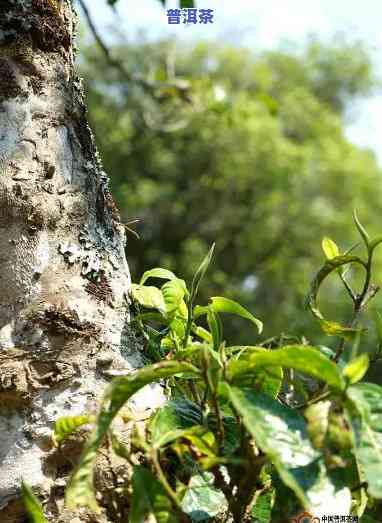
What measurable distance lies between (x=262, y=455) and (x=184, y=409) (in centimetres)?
8

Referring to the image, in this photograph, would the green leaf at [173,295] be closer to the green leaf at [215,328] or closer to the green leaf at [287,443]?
the green leaf at [215,328]

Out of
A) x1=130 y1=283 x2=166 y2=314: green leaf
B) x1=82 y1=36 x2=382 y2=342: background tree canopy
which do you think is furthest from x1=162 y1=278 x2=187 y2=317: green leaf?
x1=82 y1=36 x2=382 y2=342: background tree canopy

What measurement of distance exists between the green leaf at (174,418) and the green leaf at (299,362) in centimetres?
7

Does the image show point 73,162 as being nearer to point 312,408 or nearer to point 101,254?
point 101,254

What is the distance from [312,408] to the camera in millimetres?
450

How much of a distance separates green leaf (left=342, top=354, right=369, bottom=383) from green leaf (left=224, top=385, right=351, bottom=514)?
0.17 ft

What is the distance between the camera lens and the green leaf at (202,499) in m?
0.53

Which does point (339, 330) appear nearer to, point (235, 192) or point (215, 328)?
point (215, 328)

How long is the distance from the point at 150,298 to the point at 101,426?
193 mm

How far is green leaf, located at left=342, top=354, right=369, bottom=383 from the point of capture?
0.43 metres

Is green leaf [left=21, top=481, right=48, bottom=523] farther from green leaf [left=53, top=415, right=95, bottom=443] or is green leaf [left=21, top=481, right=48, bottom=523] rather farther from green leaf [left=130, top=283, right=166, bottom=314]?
green leaf [left=130, top=283, right=166, bottom=314]

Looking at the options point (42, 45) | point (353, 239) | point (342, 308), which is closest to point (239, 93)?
point (353, 239)

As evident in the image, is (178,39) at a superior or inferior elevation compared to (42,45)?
inferior

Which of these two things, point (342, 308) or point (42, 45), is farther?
point (342, 308)
